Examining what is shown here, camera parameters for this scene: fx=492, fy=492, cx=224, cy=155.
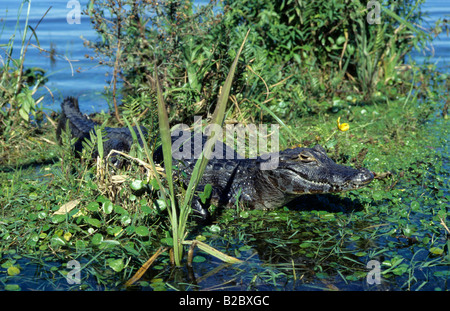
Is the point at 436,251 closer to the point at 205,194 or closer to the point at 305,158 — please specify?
the point at 305,158

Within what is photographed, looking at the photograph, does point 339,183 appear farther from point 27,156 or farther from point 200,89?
point 27,156

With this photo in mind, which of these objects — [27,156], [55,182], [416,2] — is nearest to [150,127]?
[55,182]

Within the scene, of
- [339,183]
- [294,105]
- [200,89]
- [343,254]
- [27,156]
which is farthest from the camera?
[294,105]

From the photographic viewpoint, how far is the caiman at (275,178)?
4172mm

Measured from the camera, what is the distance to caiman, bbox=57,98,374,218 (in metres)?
4.17

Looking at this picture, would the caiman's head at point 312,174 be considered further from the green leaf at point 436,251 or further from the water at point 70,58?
the water at point 70,58

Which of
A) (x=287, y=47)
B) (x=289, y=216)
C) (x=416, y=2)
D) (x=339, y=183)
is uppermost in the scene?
(x=416, y=2)

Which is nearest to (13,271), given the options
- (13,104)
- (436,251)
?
(436,251)

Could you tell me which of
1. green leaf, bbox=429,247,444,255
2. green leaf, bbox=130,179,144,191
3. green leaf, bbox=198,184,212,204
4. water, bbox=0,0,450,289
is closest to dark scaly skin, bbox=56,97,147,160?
water, bbox=0,0,450,289

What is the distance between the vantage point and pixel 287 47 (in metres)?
7.08

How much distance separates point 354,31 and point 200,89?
102 inches

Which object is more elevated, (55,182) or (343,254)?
(55,182)

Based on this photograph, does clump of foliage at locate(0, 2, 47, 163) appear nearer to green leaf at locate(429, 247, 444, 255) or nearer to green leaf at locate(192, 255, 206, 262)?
green leaf at locate(192, 255, 206, 262)
